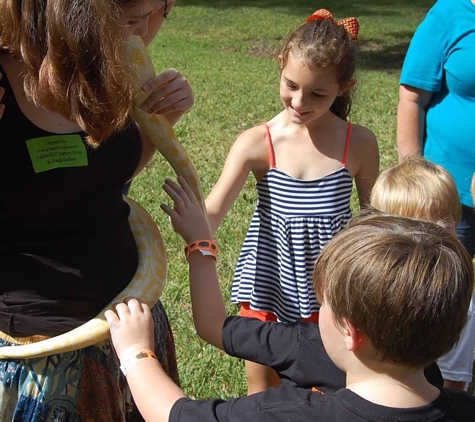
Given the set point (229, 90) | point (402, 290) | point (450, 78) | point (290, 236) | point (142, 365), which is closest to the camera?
point (402, 290)

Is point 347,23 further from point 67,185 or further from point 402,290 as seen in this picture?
point 402,290

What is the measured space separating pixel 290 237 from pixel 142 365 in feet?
4.21

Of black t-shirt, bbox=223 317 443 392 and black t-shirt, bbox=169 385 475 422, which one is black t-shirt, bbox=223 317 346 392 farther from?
black t-shirt, bbox=169 385 475 422

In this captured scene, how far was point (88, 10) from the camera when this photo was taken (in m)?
1.62

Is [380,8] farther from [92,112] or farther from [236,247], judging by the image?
[92,112]

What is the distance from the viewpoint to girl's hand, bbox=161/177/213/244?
2.05m

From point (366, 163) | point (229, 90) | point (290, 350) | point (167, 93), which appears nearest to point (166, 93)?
point (167, 93)

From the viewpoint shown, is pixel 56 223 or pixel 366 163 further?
pixel 366 163

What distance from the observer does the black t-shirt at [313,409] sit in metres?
1.52

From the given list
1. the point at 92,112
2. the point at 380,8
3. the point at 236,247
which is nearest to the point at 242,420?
the point at 92,112

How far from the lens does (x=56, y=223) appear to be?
72.6 inches

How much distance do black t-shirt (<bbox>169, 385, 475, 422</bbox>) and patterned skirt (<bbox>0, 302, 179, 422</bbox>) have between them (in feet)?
1.35

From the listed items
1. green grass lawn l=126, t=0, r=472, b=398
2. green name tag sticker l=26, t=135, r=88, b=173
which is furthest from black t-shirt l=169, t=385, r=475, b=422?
green grass lawn l=126, t=0, r=472, b=398

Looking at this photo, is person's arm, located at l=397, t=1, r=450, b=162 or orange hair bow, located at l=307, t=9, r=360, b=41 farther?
person's arm, located at l=397, t=1, r=450, b=162
